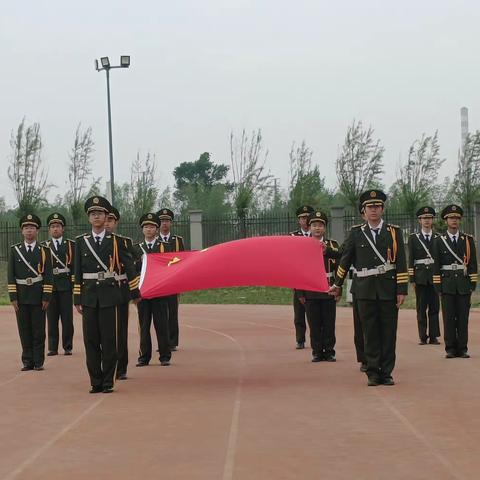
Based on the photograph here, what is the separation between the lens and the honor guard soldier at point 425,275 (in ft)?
42.8

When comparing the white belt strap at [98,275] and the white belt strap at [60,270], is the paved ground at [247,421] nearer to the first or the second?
the white belt strap at [98,275]

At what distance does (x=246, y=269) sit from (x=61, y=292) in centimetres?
420

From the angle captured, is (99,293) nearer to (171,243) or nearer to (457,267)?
(171,243)

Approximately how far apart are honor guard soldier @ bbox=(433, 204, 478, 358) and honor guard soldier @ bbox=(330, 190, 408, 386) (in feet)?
7.58

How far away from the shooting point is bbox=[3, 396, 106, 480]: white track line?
5.57 meters

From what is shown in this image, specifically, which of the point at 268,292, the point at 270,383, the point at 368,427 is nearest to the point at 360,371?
the point at 270,383

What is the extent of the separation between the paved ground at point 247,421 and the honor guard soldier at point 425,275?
119cm

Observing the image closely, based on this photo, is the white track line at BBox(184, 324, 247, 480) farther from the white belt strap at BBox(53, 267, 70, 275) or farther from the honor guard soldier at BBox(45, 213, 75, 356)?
the white belt strap at BBox(53, 267, 70, 275)

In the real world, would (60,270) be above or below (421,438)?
above

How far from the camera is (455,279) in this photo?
11344mm

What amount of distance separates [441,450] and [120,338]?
4.75 metres

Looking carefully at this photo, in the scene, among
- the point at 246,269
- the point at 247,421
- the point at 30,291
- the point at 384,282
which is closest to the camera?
the point at 247,421

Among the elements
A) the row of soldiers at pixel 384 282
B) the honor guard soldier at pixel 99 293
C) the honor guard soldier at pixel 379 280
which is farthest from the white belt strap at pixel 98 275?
the honor guard soldier at pixel 379 280

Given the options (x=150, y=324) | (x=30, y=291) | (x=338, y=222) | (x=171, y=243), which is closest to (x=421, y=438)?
(x=150, y=324)
